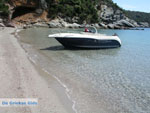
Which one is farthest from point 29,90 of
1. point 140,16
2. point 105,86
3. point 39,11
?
point 140,16

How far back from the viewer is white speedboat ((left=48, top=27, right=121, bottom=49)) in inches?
571

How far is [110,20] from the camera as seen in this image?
78062 millimetres

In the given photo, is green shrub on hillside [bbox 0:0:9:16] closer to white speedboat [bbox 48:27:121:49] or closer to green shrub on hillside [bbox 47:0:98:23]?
green shrub on hillside [bbox 47:0:98:23]

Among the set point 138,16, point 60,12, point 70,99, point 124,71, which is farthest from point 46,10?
point 138,16

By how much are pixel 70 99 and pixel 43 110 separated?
123 cm

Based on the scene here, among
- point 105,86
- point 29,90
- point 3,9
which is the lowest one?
point 105,86

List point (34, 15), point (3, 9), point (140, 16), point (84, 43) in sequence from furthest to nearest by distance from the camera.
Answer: point (140, 16) < point (34, 15) < point (3, 9) < point (84, 43)

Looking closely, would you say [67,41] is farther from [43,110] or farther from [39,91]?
[43,110]

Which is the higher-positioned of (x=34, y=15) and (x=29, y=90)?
(x=34, y=15)

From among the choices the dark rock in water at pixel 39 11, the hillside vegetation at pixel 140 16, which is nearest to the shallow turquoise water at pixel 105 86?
the dark rock in water at pixel 39 11

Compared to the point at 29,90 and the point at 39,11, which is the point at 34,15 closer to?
the point at 39,11

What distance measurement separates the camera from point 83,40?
15.2 meters

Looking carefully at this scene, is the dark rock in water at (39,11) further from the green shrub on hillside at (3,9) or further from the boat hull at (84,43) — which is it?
the boat hull at (84,43)

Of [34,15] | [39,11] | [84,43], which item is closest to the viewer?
[84,43]
